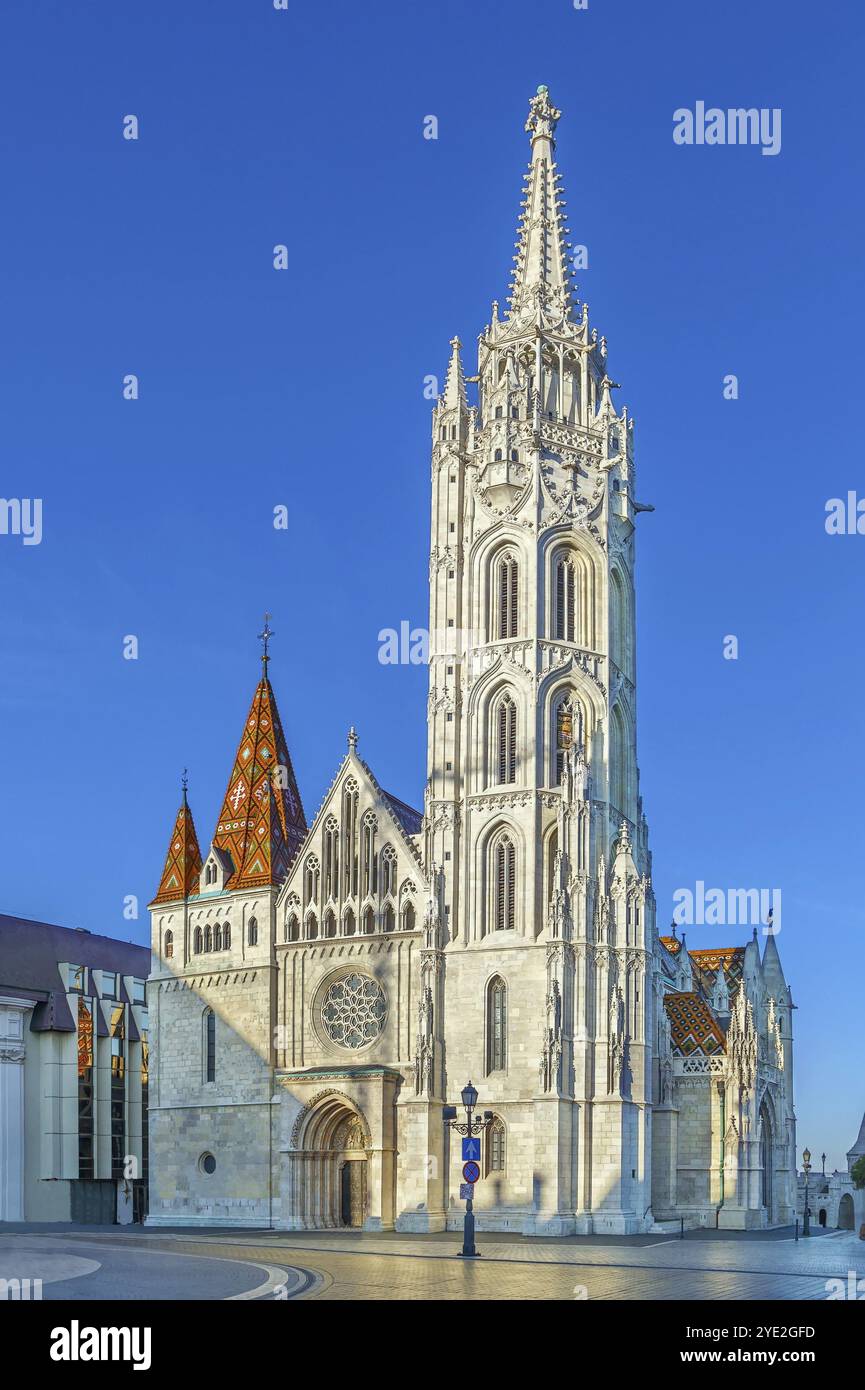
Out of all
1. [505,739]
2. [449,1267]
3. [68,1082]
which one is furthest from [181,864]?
[449,1267]

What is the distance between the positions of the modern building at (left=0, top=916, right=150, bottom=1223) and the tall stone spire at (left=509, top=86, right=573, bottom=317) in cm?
3561

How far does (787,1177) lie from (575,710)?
78.7 ft

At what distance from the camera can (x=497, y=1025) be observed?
5544 centimetres

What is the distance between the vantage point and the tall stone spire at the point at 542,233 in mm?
65438

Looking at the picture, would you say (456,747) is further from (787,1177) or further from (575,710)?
(787,1177)

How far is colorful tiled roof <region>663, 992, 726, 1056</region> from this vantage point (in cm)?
6053

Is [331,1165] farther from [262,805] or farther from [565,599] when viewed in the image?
[565,599]

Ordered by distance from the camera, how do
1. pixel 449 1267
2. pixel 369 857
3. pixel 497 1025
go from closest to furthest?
pixel 449 1267, pixel 497 1025, pixel 369 857

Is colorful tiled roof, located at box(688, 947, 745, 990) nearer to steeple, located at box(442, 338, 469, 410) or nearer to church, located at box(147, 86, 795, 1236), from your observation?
church, located at box(147, 86, 795, 1236)

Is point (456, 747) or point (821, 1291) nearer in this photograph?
point (821, 1291)

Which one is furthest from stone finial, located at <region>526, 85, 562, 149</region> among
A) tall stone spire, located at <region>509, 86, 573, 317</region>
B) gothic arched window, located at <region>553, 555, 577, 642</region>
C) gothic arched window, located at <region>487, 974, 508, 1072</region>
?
gothic arched window, located at <region>487, 974, 508, 1072</region>

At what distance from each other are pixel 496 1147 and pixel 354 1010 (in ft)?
24.8
